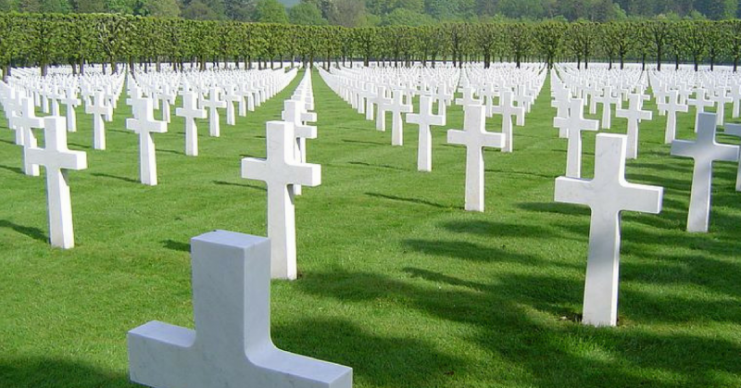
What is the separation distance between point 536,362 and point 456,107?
76.3ft

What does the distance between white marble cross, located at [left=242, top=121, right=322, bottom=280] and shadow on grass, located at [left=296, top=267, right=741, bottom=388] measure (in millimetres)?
276

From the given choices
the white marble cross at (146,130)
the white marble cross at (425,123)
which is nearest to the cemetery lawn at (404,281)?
the white marble cross at (146,130)

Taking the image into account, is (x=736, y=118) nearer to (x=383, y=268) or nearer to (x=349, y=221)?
(x=349, y=221)

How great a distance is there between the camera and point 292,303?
5.80 metres

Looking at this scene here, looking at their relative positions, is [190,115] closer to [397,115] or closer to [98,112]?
[98,112]

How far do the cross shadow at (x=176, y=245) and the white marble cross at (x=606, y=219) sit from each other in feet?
12.3

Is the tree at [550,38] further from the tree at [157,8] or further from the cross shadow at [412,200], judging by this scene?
the cross shadow at [412,200]

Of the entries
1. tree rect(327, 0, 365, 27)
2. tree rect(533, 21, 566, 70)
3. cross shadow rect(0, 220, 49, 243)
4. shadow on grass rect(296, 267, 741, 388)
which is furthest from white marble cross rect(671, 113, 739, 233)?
tree rect(327, 0, 365, 27)

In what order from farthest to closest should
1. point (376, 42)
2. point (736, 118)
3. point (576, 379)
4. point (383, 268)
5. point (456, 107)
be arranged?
1. point (376, 42)
2. point (456, 107)
3. point (736, 118)
4. point (383, 268)
5. point (576, 379)

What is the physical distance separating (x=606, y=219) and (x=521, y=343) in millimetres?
981

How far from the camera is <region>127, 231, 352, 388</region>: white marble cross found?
2086mm

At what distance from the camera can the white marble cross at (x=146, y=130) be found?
10.7 meters

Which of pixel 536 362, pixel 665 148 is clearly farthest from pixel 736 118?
pixel 536 362

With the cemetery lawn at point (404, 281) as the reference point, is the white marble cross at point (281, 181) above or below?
above
